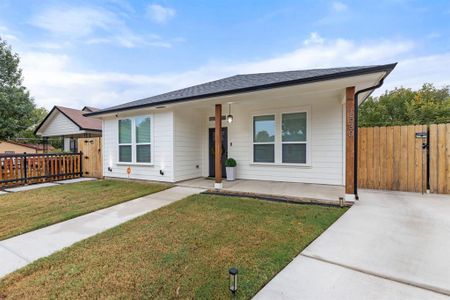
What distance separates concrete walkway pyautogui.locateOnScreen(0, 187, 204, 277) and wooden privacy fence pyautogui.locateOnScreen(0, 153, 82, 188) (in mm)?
5311

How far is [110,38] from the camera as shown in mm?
10281

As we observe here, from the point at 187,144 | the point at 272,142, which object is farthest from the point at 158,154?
the point at 272,142

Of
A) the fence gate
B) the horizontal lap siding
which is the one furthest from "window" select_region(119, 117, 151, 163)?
the horizontal lap siding

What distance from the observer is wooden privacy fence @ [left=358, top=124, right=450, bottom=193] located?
5.19 meters

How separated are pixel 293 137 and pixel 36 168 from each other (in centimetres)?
923

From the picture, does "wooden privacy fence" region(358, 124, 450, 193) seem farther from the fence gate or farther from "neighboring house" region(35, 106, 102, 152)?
"neighboring house" region(35, 106, 102, 152)

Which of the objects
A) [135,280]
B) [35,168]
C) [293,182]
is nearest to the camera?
[135,280]

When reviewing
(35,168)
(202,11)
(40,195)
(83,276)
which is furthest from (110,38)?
(83,276)

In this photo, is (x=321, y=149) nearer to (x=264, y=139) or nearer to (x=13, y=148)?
(x=264, y=139)

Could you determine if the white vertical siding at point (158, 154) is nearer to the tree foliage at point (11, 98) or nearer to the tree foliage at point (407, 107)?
the tree foliage at point (11, 98)

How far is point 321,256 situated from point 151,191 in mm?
4803

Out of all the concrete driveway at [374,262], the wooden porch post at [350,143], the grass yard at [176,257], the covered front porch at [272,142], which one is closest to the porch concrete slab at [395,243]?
the concrete driveway at [374,262]

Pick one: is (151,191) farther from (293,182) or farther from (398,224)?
(398,224)

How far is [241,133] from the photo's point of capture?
758cm
